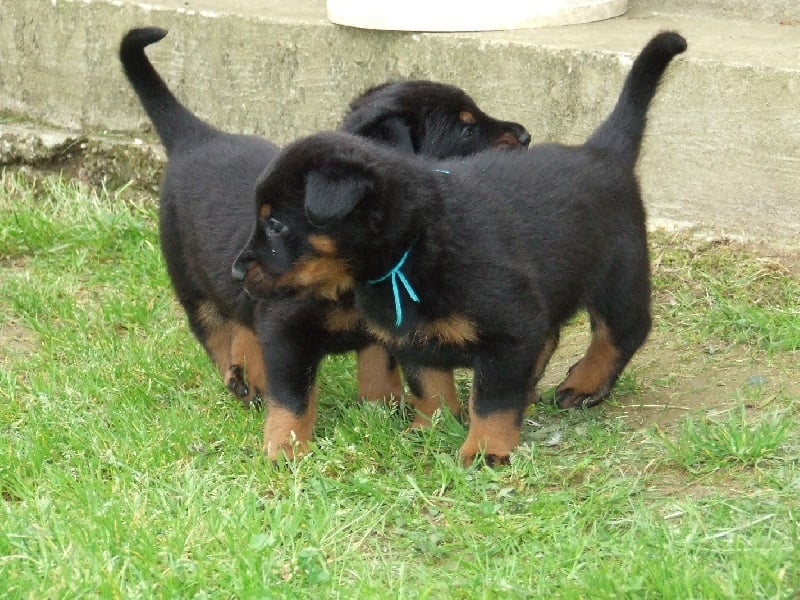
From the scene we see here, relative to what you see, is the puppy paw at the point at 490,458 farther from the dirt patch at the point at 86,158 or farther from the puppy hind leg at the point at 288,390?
the dirt patch at the point at 86,158

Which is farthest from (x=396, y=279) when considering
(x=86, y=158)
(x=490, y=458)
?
(x=86, y=158)

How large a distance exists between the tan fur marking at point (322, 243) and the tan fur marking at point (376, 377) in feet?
2.90

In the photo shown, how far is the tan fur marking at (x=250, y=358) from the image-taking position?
4453mm

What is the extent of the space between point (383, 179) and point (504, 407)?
81cm

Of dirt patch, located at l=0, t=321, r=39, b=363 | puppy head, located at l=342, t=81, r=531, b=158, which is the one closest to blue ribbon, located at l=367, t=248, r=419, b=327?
puppy head, located at l=342, t=81, r=531, b=158

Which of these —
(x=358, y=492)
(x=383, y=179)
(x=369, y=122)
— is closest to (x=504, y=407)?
(x=358, y=492)

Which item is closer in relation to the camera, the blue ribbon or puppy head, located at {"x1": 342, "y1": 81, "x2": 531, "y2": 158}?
the blue ribbon

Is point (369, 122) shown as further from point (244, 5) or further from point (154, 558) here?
point (244, 5)

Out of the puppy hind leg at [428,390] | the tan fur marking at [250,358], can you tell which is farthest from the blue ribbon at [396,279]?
the tan fur marking at [250,358]

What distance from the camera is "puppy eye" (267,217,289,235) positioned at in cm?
345

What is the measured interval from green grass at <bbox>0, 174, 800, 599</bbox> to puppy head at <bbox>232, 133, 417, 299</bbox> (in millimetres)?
593

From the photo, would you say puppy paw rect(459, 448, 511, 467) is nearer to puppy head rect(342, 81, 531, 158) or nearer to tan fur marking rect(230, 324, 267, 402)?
tan fur marking rect(230, 324, 267, 402)

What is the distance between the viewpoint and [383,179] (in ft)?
11.1

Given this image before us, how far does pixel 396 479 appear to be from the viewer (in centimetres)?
361
